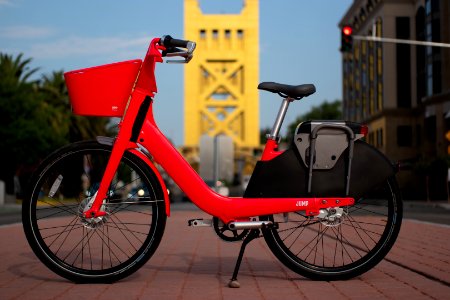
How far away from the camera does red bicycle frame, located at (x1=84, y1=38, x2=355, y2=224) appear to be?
17.5 feet

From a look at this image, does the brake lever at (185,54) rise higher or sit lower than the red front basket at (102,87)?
higher

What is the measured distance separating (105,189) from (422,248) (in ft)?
13.2

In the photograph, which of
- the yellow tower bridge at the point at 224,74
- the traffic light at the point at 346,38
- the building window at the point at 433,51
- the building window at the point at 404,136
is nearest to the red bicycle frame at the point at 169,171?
the traffic light at the point at 346,38

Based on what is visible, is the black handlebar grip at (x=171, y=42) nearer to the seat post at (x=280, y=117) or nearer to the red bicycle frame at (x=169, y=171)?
the red bicycle frame at (x=169, y=171)

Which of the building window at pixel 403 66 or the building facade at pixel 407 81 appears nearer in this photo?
the building facade at pixel 407 81

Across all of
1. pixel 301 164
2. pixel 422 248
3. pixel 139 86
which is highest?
pixel 139 86

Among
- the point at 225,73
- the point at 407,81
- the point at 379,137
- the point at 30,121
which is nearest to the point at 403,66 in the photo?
the point at 407,81

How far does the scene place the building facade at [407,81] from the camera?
47.8 m

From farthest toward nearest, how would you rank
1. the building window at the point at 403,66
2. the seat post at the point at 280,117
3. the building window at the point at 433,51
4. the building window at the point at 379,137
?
the building window at the point at 379,137 → the building window at the point at 403,66 → the building window at the point at 433,51 → the seat post at the point at 280,117

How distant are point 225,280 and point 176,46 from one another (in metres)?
1.65

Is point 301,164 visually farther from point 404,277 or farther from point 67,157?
point 67,157

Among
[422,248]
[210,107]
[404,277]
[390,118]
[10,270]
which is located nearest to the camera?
[404,277]

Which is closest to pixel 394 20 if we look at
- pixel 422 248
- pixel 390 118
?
pixel 390 118

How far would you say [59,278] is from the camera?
560 centimetres
